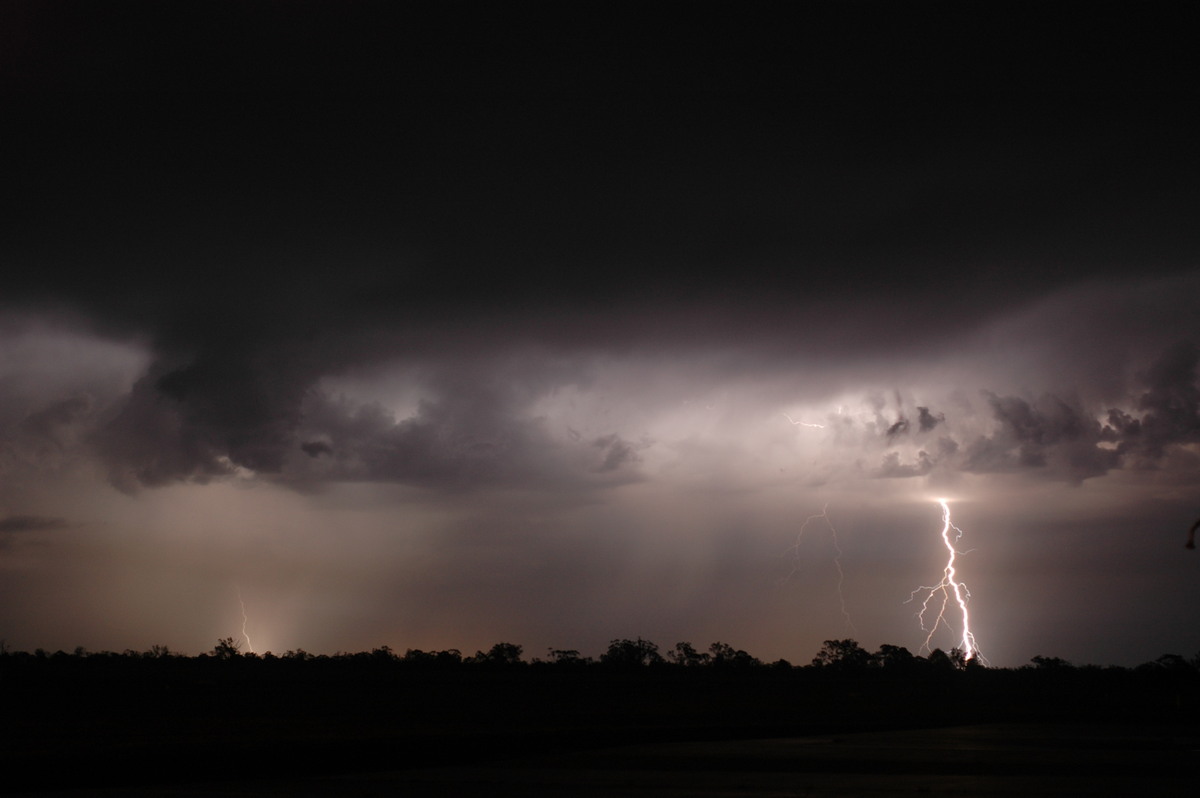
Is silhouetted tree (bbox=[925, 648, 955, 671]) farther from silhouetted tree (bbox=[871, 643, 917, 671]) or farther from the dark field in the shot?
the dark field

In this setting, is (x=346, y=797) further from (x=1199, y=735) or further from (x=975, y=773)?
(x=1199, y=735)

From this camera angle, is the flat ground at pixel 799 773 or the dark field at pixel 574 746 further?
the dark field at pixel 574 746

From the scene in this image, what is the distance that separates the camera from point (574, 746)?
30.4 m

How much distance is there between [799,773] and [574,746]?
379 inches

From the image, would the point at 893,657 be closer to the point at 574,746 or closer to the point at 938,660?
the point at 938,660

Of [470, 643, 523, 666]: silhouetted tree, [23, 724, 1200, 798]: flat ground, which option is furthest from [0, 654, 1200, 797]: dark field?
[470, 643, 523, 666]: silhouetted tree

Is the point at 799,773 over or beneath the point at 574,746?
over

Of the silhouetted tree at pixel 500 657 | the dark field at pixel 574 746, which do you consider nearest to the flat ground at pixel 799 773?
the dark field at pixel 574 746

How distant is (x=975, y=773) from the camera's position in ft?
74.8

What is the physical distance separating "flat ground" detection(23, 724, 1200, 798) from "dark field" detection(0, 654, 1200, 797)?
0.07 metres

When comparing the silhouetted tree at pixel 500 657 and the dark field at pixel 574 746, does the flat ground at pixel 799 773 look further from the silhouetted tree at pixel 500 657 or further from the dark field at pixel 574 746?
the silhouetted tree at pixel 500 657

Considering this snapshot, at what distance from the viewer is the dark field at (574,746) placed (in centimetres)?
2055

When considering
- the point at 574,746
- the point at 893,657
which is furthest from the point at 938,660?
the point at 574,746

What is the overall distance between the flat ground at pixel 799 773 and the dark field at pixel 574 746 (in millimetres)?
66
